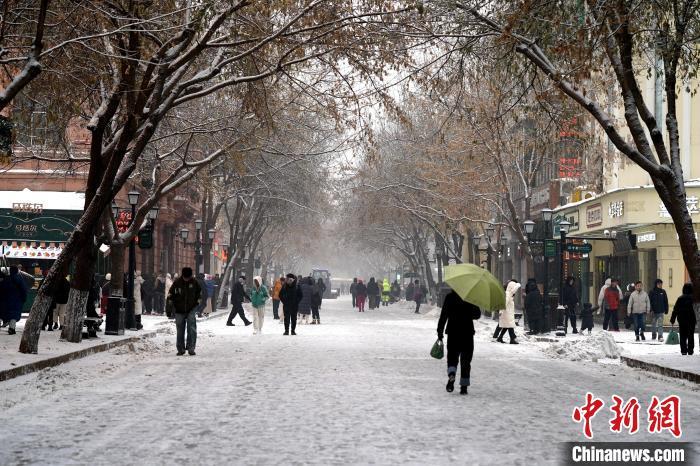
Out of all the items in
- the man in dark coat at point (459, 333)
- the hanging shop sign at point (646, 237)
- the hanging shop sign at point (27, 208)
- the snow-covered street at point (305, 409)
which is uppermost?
the hanging shop sign at point (27, 208)

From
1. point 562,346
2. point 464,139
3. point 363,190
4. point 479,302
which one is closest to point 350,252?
point 363,190

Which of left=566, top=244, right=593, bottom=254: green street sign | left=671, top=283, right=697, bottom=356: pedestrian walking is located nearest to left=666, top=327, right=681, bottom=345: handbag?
left=671, top=283, right=697, bottom=356: pedestrian walking

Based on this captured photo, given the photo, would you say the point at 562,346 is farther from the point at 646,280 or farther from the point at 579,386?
the point at 646,280

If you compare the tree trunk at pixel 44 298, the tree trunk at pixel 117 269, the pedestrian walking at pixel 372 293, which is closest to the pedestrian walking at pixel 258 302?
the tree trunk at pixel 117 269

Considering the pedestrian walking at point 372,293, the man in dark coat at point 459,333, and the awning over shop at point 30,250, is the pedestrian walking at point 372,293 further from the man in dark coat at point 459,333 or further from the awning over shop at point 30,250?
the man in dark coat at point 459,333

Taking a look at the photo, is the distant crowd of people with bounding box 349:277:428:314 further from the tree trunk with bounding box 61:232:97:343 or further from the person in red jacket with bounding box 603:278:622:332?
the tree trunk with bounding box 61:232:97:343

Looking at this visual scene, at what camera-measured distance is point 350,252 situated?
141375 millimetres

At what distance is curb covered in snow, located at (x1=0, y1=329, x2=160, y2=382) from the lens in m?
16.1

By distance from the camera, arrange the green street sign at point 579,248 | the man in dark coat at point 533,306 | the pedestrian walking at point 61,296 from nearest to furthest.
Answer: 1. the pedestrian walking at point 61,296
2. the man in dark coat at point 533,306
3. the green street sign at point 579,248

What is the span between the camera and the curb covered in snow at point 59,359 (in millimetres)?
16103

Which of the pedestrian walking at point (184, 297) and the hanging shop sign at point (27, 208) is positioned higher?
the hanging shop sign at point (27, 208)

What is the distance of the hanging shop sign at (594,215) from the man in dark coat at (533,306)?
10.9m

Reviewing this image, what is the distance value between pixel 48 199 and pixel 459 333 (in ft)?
92.8

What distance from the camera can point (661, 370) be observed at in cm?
1892
